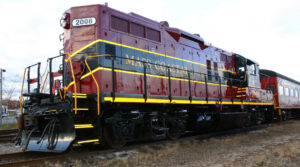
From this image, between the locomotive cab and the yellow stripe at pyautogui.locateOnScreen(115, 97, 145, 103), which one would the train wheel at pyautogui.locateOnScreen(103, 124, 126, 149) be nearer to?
the yellow stripe at pyautogui.locateOnScreen(115, 97, 145, 103)

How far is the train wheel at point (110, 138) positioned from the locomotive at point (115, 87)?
0.03m

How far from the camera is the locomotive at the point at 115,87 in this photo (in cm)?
611

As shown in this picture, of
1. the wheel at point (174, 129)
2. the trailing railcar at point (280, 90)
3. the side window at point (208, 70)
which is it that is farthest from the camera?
the trailing railcar at point (280, 90)

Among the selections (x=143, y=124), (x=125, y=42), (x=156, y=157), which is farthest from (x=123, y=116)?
(x=125, y=42)

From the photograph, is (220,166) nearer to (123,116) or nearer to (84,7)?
(123,116)

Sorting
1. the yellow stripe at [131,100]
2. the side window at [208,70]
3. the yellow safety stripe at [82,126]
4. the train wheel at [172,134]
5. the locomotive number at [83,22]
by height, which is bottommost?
the train wheel at [172,134]

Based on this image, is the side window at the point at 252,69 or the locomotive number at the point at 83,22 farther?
the side window at the point at 252,69

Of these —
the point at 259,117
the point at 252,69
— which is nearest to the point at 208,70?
the point at 252,69

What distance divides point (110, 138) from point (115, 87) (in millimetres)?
1387

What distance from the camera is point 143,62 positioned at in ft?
25.8

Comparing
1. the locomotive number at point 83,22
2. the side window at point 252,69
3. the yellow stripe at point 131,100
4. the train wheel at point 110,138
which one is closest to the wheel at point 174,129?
the yellow stripe at point 131,100

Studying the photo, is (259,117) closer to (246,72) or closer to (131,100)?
(246,72)

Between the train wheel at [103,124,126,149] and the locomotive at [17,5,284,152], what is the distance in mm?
26

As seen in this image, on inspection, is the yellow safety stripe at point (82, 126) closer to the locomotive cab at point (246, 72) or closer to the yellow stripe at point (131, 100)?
the yellow stripe at point (131, 100)
